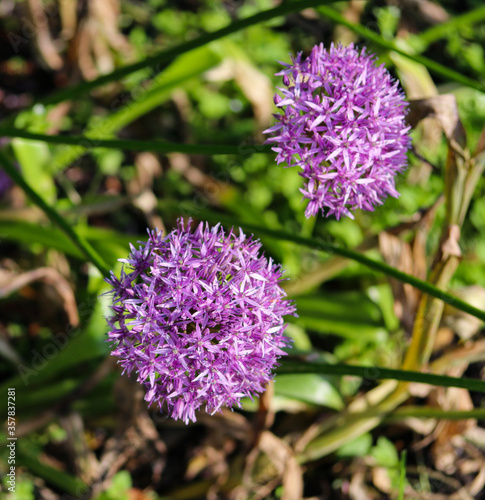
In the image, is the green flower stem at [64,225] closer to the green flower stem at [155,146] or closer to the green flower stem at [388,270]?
the green flower stem at [155,146]

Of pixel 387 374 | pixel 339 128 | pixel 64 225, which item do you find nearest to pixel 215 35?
pixel 339 128

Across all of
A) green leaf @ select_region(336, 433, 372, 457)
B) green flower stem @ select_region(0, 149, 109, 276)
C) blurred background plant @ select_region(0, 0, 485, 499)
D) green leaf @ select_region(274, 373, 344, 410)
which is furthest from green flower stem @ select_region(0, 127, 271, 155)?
green leaf @ select_region(336, 433, 372, 457)

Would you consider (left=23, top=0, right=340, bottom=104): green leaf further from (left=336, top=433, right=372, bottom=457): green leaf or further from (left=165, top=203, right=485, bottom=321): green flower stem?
(left=336, top=433, right=372, bottom=457): green leaf

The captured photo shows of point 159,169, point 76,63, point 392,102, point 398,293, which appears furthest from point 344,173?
point 76,63

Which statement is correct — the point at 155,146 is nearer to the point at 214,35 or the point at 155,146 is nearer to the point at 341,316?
the point at 214,35

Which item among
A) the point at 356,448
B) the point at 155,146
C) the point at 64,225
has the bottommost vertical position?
the point at 356,448

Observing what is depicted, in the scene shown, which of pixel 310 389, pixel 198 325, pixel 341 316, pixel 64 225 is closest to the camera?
pixel 198 325

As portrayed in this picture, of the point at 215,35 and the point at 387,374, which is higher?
the point at 215,35
